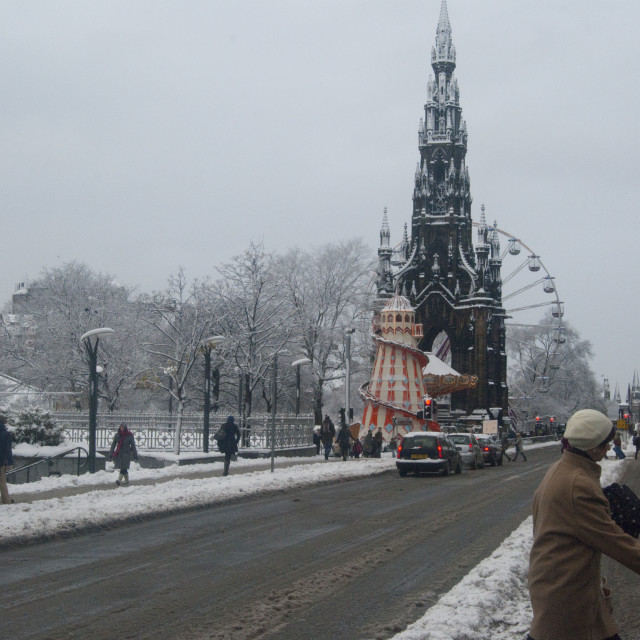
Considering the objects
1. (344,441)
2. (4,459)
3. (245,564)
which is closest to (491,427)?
(344,441)

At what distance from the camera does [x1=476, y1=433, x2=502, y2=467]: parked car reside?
4109 cm

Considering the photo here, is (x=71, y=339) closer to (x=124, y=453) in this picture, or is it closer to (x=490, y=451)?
Result: (x=490, y=451)

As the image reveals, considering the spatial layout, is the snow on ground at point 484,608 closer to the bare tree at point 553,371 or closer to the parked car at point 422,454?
the parked car at point 422,454

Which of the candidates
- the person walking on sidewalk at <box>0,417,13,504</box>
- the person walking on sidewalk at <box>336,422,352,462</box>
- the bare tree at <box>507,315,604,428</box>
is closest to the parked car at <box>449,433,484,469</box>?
the person walking on sidewalk at <box>336,422,352,462</box>

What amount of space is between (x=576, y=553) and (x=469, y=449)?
33.8 meters

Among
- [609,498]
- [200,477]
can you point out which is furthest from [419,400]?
[609,498]

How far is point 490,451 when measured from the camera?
41406 mm

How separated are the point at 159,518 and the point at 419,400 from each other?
151 feet

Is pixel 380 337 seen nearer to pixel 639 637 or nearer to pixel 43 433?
pixel 43 433

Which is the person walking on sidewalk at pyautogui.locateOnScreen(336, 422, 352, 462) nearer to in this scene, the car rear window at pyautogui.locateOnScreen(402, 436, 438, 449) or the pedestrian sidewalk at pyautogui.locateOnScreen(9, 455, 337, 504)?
the pedestrian sidewalk at pyautogui.locateOnScreen(9, 455, 337, 504)

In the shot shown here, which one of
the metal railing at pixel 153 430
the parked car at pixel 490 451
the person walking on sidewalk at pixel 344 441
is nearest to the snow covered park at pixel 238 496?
the metal railing at pixel 153 430

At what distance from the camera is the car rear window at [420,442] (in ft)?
103

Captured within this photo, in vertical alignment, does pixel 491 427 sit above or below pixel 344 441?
above

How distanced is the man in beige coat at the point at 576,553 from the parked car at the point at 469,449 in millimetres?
32383
